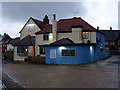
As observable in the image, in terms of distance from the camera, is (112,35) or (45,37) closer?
(45,37)

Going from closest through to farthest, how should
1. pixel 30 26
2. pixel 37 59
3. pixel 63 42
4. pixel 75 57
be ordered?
pixel 75 57 → pixel 63 42 → pixel 37 59 → pixel 30 26

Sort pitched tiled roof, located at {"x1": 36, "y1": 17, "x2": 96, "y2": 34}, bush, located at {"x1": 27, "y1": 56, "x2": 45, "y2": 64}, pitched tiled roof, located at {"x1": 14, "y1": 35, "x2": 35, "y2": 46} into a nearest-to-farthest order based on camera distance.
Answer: bush, located at {"x1": 27, "y1": 56, "x2": 45, "y2": 64} < pitched tiled roof, located at {"x1": 36, "y1": 17, "x2": 96, "y2": 34} < pitched tiled roof, located at {"x1": 14, "y1": 35, "x2": 35, "y2": 46}

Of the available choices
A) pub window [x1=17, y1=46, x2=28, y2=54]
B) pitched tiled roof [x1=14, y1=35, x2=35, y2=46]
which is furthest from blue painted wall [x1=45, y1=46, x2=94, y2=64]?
pub window [x1=17, y1=46, x2=28, y2=54]

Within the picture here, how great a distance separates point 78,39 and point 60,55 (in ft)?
17.0

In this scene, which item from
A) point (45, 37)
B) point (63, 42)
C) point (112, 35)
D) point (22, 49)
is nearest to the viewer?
point (63, 42)

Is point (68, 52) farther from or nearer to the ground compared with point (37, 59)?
farther from the ground

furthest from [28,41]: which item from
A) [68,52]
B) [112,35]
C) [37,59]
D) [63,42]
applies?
[112,35]

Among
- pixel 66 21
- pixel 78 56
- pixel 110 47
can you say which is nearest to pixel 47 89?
pixel 78 56

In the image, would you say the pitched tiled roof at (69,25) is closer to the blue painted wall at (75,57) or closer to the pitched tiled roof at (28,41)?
the pitched tiled roof at (28,41)

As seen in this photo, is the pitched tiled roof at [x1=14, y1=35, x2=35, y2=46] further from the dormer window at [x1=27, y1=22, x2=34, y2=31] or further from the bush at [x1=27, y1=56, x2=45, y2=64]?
the bush at [x1=27, y1=56, x2=45, y2=64]

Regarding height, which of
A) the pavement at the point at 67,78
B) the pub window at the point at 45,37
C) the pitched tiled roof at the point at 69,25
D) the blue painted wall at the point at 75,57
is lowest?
the pavement at the point at 67,78

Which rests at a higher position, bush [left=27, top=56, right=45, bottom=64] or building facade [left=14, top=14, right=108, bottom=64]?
building facade [left=14, top=14, right=108, bottom=64]

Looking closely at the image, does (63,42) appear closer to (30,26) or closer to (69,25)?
(69,25)

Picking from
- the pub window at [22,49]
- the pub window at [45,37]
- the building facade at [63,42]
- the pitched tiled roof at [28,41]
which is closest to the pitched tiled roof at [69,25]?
the building facade at [63,42]
